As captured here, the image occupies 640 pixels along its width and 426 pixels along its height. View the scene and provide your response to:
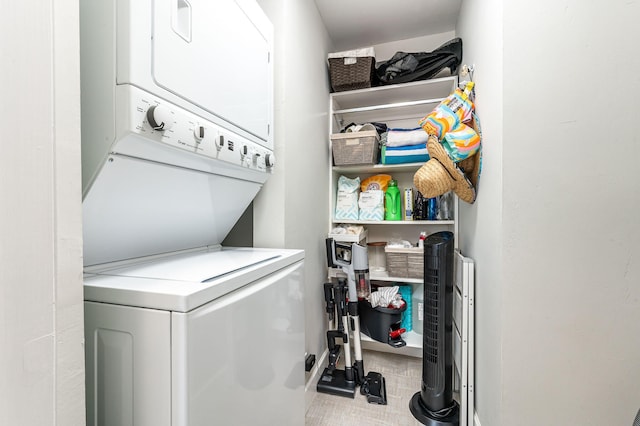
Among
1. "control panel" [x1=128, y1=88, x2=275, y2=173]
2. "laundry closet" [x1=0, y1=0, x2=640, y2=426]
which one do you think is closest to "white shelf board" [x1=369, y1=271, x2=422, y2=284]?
"laundry closet" [x1=0, y1=0, x2=640, y2=426]

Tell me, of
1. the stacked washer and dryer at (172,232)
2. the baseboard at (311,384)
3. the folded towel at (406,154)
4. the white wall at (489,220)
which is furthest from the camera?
the folded towel at (406,154)

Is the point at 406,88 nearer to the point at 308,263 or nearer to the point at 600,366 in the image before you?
the point at 308,263

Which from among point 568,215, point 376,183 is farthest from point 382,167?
point 568,215

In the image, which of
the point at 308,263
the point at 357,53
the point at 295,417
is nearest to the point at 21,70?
the point at 295,417

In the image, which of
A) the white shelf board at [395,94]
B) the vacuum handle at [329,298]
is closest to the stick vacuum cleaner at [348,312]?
the vacuum handle at [329,298]

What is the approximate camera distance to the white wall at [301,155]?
152 centimetres

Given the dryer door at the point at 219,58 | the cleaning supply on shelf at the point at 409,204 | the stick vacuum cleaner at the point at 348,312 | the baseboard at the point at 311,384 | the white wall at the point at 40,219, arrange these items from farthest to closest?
the cleaning supply on shelf at the point at 409,204 → the stick vacuum cleaner at the point at 348,312 → the baseboard at the point at 311,384 → the dryer door at the point at 219,58 → the white wall at the point at 40,219

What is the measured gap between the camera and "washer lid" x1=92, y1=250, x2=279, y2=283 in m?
0.77

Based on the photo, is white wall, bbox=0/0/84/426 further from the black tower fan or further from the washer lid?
the black tower fan

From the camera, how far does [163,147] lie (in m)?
0.75

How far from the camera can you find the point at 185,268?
0.89 m

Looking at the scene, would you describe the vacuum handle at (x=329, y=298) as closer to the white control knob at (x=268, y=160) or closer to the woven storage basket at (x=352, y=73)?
the white control knob at (x=268, y=160)

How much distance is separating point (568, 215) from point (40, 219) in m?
1.59

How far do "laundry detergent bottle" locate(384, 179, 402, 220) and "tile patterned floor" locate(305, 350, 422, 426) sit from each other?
1258 mm
